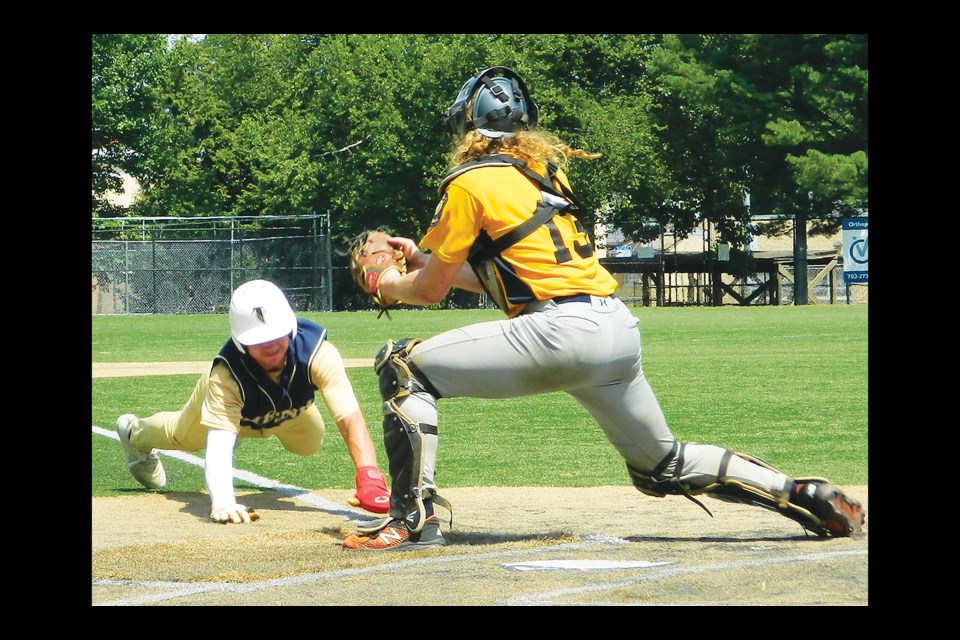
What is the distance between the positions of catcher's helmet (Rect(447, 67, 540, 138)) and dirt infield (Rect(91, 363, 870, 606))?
1772mm

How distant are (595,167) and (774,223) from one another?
635 centimetres

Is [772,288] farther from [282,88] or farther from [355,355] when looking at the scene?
[355,355]

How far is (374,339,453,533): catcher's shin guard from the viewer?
5.46 metres

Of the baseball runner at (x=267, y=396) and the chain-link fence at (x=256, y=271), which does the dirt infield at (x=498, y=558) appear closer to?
the baseball runner at (x=267, y=396)

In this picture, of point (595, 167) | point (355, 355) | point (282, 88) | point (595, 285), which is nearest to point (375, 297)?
point (595, 285)

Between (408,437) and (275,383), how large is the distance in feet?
4.71

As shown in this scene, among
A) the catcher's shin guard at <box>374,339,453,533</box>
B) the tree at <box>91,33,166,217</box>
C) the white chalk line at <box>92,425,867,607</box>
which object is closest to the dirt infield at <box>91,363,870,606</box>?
the white chalk line at <box>92,425,867,607</box>

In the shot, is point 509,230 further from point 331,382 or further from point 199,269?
point 199,269

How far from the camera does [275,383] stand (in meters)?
6.66

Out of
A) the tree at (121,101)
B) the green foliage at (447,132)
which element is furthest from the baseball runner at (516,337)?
the tree at (121,101)

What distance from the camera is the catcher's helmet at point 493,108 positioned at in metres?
5.65

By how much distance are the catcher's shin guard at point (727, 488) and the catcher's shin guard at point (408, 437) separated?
0.95 m

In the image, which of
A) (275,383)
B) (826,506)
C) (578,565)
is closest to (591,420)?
(275,383)

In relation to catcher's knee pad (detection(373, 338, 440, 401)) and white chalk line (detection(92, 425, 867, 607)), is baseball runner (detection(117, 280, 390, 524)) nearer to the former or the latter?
catcher's knee pad (detection(373, 338, 440, 401))
